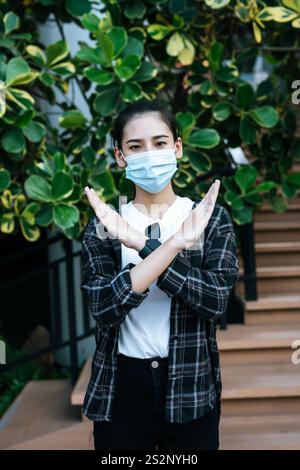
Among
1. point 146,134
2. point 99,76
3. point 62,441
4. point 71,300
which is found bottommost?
point 62,441

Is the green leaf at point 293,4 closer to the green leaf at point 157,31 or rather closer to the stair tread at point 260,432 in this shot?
the green leaf at point 157,31

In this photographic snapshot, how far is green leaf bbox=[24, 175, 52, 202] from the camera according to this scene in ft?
9.75

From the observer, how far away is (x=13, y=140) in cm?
308

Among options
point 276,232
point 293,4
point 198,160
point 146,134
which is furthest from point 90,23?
point 276,232

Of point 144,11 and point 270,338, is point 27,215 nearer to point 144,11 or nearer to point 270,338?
point 144,11

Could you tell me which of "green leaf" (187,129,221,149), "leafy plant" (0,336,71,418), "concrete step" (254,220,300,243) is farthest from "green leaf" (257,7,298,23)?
"leafy plant" (0,336,71,418)

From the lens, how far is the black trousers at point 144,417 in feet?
5.76

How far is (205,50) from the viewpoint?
137 inches

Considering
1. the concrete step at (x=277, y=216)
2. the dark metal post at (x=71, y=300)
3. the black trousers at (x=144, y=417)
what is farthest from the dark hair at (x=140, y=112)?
the concrete step at (x=277, y=216)

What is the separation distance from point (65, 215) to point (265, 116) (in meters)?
1.23

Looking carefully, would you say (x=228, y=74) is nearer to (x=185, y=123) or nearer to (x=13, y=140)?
(x=185, y=123)

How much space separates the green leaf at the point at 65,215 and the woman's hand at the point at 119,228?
128 centimetres

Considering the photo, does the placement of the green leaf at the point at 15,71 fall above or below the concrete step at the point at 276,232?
above

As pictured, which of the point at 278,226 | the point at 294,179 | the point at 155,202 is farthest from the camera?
the point at 278,226
